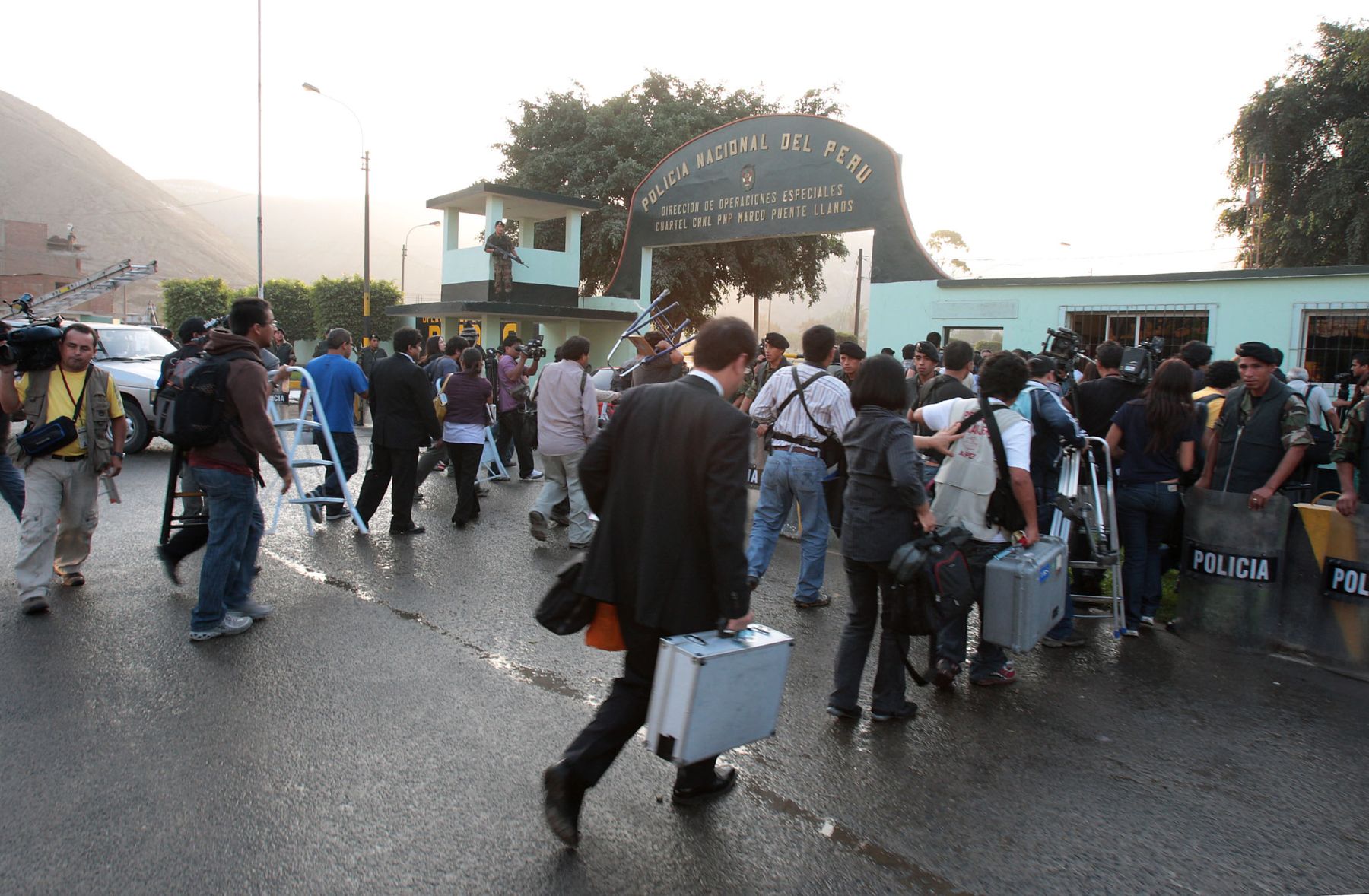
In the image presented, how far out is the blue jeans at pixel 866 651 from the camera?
413 centimetres

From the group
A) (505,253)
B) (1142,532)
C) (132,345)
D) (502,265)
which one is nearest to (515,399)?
(1142,532)

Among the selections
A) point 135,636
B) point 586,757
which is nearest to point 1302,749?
point 586,757

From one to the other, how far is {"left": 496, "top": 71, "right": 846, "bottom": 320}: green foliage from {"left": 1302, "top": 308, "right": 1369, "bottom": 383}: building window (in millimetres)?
21466

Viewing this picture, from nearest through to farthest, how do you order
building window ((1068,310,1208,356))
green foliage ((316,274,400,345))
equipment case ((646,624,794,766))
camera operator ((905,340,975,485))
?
equipment case ((646,624,794,766))
camera operator ((905,340,975,485))
building window ((1068,310,1208,356))
green foliage ((316,274,400,345))

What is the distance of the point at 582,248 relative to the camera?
32.7 metres

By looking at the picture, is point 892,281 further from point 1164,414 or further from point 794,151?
point 1164,414

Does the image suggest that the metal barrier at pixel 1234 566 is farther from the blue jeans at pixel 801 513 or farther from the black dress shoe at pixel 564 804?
the black dress shoe at pixel 564 804

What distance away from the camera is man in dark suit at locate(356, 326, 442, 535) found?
782 centimetres

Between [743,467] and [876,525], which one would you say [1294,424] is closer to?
[876,525]

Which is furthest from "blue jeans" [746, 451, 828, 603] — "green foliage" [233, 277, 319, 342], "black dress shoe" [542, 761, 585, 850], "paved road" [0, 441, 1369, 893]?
"green foliage" [233, 277, 319, 342]

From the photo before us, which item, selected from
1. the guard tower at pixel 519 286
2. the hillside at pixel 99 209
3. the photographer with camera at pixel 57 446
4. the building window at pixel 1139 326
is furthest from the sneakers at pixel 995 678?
the hillside at pixel 99 209

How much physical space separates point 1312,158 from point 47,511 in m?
33.7

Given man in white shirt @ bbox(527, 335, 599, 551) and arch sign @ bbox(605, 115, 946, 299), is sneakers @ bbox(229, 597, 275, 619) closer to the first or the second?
man in white shirt @ bbox(527, 335, 599, 551)

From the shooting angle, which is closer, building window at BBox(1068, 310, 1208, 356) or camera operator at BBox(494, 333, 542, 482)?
camera operator at BBox(494, 333, 542, 482)
